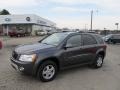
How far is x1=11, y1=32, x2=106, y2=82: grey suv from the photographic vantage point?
18.9 ft

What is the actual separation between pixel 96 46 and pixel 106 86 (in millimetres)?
2448

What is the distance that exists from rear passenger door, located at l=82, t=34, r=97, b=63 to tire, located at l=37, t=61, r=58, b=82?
1580 millimetres

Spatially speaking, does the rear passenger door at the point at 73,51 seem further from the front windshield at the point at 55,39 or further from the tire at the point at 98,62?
the tire at the point at 98,62

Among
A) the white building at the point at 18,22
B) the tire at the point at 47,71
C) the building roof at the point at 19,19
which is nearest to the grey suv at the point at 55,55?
the tire at the point at 47,71

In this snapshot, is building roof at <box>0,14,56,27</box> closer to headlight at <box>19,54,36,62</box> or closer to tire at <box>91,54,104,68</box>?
tire at <box>91,54,104,68</box>

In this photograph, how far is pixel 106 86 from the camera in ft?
19.0

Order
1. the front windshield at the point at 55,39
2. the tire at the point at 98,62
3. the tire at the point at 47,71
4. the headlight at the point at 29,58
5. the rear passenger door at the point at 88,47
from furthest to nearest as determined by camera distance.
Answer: the tire at the point at 98,62, the rear passenger door at the point at 88,47, the front windshield at the point at 55,39, the tire at the point at 47,71, the headlight at the point at 29,58

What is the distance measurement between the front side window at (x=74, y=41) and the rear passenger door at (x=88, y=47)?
28cm

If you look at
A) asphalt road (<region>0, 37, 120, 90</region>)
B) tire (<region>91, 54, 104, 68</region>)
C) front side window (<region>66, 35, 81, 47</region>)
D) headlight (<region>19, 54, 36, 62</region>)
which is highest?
front side window (<region>66, 35, 81, 47</region>)

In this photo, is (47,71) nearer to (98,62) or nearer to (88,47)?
(88,47)

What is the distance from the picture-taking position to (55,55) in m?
6.15

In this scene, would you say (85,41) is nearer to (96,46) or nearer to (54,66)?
(96,46)

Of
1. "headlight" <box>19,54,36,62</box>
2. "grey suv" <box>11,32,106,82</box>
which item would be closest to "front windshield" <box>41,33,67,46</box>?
"grey suv" <box>11,32,106,82</box>

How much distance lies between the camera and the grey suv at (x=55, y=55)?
18.9 feet
